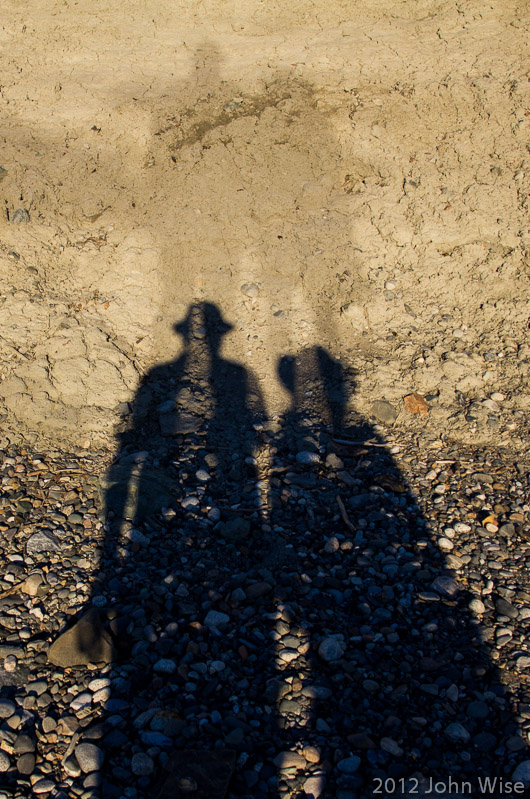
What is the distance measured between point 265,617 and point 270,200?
348 centimetres

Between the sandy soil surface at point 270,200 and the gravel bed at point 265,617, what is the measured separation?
0.51 metres

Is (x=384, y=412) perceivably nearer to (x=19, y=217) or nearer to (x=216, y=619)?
(x=216, y=619)

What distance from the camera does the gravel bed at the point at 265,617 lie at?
2.24 meters

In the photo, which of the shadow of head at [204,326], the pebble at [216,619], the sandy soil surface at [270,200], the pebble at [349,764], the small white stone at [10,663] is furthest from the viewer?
the shadow of head at [204,326]

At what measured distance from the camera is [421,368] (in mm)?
4203

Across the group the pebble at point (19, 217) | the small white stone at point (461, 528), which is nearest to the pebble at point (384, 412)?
the small white stone at point (461, 528)

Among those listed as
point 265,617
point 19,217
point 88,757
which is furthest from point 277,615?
point 19,217

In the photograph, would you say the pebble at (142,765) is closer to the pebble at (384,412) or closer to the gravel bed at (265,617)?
the gravel bed at (265,617)

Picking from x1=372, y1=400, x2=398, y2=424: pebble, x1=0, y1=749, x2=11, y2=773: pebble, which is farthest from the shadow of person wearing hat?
x1=372, y1=400, x2=398, y2=424: pebble

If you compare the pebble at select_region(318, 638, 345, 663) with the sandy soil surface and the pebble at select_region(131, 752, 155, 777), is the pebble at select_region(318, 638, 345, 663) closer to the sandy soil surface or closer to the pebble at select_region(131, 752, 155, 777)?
the pebble at select_region(131, 752, 155, 777)

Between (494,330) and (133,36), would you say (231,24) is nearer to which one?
(133,36)

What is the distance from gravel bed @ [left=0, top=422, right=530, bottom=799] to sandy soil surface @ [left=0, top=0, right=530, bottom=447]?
0.51 meters

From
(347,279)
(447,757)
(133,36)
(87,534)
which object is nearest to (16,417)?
(87,534)

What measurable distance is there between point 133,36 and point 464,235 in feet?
12.4
